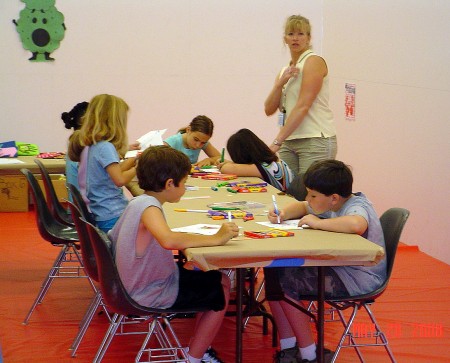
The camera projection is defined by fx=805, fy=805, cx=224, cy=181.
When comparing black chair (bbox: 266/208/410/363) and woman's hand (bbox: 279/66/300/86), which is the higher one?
woman's hand (bbox: 279/66/300/86)

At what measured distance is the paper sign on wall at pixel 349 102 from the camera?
7.84 metres

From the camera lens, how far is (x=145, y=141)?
18.4 feet

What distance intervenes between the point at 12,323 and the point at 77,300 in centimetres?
56

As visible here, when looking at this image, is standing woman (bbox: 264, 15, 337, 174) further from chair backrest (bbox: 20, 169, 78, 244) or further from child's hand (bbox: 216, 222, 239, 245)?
child's hand (bbox: 216, 222, 239, 245)

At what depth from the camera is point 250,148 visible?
503 centimetres

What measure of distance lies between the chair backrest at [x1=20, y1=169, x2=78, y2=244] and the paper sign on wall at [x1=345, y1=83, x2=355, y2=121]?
12.9 feet

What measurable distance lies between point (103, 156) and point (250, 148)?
1008mm

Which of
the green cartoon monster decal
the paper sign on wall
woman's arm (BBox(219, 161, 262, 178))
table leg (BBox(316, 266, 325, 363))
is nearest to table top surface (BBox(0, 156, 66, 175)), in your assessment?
woman's arm (BBox(219, 161, 262, 178))

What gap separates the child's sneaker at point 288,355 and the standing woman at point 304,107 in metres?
1.77

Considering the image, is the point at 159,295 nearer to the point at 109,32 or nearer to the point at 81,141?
the point at 81,141

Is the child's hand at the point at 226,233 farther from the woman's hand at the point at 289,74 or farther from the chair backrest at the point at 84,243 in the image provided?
the woman's hand at the point at 289,74

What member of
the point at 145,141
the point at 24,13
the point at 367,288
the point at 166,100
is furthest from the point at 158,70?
the point at 367,288

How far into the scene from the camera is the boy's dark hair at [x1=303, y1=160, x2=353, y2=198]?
338 centimetres

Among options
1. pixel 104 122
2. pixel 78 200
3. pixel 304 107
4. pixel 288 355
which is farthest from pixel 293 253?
pixel 304 107
